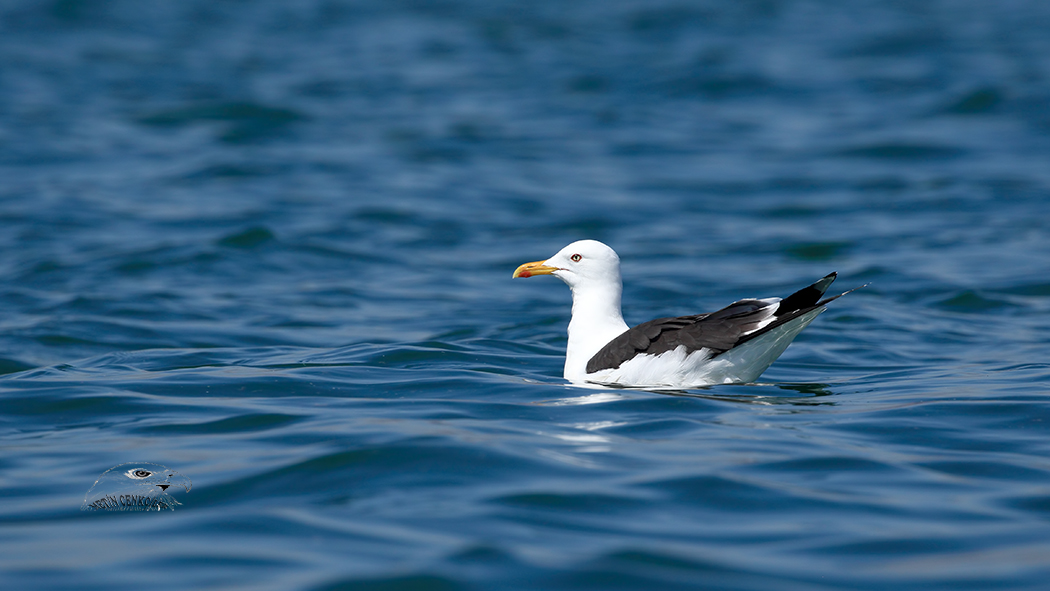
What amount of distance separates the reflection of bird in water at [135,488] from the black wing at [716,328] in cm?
368

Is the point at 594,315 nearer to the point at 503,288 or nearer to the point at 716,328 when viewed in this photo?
the point at 716,328

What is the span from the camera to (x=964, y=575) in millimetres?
A: 4508

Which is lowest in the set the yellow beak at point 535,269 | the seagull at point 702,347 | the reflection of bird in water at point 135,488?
the reflection of bird in water at point 135,488

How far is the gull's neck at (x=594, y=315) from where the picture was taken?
29.7 feet

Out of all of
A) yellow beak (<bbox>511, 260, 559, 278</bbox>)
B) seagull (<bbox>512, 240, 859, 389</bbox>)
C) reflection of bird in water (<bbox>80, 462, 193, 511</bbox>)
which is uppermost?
yellow beak (<bbox>511, 260, 559, 278</bbox>)

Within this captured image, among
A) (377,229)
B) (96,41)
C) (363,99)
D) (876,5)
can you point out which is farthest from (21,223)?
(876,5)

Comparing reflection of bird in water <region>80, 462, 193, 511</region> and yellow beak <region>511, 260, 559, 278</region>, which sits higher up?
yellow beak <region>511, 260, 559, 278</region>

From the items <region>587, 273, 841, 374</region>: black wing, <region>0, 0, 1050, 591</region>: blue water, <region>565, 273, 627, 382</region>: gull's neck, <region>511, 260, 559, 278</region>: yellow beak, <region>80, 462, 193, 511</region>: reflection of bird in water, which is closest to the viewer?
<region>0, 0, 1050, 591</region>: blue water

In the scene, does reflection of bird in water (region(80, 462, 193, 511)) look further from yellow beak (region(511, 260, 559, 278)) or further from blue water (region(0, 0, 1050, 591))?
yellow beak (region(511, 260, 559, 278))

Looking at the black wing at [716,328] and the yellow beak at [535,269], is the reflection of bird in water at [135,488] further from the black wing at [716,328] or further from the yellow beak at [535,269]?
the yellow beak at [535,269]

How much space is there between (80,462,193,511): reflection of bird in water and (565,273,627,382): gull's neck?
388 centimetres

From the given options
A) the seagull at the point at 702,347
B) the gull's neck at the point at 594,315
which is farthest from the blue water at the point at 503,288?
the gull's neck at the point at 594,315

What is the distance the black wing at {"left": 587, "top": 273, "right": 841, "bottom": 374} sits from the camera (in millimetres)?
7898

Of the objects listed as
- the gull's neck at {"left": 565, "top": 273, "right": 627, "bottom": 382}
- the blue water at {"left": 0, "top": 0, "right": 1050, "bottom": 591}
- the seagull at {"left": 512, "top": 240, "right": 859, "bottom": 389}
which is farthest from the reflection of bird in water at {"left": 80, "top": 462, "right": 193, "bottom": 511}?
the gull's neck at {"left": 565, "top": 273, "right": 627, "bottom": 382}
